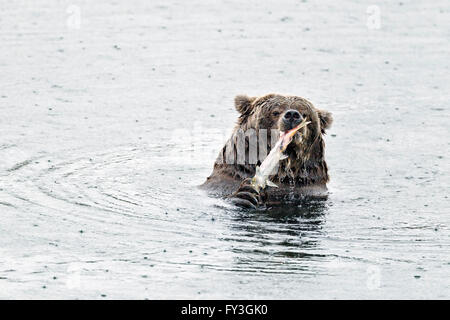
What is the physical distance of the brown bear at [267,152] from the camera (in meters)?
10.9

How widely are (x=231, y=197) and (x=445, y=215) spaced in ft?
6.55

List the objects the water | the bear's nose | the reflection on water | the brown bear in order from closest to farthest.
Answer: the water
the reflection on water
the bear's nose
the brown bear

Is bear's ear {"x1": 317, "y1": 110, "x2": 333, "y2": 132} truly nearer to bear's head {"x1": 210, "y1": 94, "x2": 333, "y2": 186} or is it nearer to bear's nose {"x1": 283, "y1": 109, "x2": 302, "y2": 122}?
bear's head {"x1": 210, "y1": 94, "x2": 333, "y2": 186}

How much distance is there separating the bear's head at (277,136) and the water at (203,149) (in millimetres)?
348

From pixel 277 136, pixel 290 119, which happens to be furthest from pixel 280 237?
pixel 277 136

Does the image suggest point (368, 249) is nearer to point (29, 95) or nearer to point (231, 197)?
point (231, 197)

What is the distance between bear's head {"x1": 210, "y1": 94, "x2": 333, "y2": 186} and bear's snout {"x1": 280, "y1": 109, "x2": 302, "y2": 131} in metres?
0.23

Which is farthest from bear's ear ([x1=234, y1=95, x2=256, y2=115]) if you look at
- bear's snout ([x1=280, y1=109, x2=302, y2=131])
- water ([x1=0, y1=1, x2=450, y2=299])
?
water ([x1=0, y1=1, x2=450, y2=299])

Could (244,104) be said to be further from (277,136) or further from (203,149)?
(203,149)

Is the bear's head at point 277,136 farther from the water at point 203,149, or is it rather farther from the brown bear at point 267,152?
the water at point 203,149

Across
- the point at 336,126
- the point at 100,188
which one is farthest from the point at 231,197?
the point at 336,126

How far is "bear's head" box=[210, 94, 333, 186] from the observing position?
10977 mm

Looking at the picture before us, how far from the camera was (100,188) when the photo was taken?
1155 cm

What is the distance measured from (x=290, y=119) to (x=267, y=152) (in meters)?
0.56
